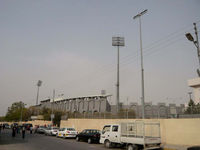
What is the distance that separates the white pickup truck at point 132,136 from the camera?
13438mm

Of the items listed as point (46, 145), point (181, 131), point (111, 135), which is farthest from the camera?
point (181, 131)

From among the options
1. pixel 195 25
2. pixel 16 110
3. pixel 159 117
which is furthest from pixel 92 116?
pixel 16 110

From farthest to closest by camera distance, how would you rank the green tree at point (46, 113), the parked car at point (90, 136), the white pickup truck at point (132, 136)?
the green tree at point (46, 113)
the parked car at point (90, 136)
the white pickup truck at point (132, 136)

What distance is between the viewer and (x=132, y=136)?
46.7 feet

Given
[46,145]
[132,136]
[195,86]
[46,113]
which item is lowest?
[46,145]

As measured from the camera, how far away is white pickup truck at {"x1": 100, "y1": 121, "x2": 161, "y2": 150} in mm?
13438

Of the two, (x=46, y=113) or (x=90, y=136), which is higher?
(x=46, y=113)

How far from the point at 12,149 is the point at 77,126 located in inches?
840

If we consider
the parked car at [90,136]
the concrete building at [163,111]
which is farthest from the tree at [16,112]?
the concrete building at [163,111]

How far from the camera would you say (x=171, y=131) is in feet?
60.1

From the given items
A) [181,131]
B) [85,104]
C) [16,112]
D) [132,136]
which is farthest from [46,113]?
[132,136]

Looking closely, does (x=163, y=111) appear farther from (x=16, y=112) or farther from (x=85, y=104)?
(x=16, y=112)

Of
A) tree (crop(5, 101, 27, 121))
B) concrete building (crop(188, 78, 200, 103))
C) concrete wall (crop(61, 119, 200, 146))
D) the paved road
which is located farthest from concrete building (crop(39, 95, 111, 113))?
concrete wall (crop(61, 119, 200, 146))

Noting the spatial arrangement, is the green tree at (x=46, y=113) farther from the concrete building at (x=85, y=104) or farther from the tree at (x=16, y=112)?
the tree at (x=16, y=112)
